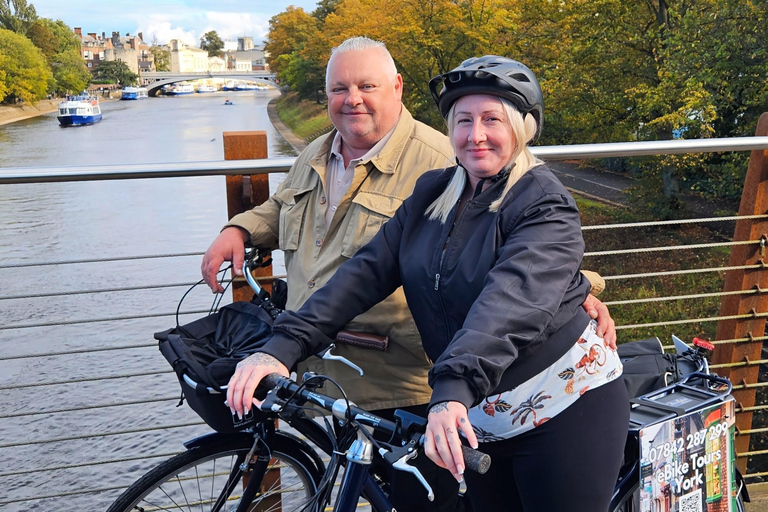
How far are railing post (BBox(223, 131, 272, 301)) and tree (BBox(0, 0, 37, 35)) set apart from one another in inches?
3635

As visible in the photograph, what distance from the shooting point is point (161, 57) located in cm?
13100

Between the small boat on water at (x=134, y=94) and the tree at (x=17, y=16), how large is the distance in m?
11.5

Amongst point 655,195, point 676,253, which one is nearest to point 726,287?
point 676,253

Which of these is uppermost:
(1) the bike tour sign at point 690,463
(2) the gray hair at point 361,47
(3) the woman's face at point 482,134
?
(2) the gray hair at point 361,47

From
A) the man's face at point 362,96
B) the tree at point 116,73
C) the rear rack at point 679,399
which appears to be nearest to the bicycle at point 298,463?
the rear rack at point 679,399

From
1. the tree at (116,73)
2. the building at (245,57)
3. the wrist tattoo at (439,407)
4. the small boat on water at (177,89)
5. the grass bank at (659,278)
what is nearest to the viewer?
the wrist tattoo at (439,407)

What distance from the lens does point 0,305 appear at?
749 inches

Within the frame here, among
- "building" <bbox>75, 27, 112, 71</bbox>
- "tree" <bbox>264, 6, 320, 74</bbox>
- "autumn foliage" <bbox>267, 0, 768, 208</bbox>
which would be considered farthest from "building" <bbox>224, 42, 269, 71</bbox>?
"autumn foliage" <bbox>267, 0, 768, 208</bbox>

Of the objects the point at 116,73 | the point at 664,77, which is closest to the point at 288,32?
the point at 116,73

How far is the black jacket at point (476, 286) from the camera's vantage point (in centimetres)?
148

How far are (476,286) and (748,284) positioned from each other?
1.72 meters

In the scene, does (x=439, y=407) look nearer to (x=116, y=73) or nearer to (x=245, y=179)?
(x=245, y=179)

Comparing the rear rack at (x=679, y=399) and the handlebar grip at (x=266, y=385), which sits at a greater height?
the handlebar grip at (x=266, y=385)

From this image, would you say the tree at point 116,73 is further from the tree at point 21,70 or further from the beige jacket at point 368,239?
the beige jacket at point 368,239
